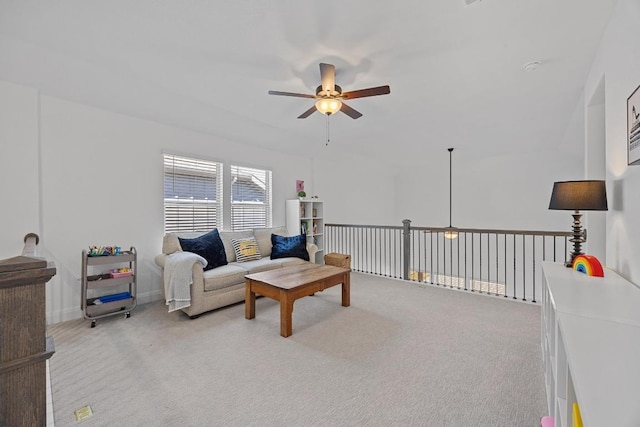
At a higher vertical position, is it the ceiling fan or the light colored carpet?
the ceiling fan

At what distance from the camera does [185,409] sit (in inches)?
68.4

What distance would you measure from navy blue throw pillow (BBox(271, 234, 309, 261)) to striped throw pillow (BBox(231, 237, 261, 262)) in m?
0.30

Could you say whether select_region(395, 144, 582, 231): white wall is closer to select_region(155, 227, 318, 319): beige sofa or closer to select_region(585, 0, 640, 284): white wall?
select_region(585, 0, 640, 284): white wall

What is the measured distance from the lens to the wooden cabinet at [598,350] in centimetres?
64

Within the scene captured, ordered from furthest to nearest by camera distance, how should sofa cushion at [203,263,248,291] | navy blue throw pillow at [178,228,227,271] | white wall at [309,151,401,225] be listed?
white wall at [309,151,401,225], navy blue throw pillow at [178,228,227,271], sofa cushion at [203,263,248,291]

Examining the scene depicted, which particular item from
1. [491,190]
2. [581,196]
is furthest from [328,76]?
[491,190]

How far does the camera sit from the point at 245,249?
167 inches

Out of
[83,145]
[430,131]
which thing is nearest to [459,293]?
[430,131]

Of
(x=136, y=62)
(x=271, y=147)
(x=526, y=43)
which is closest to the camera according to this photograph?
(x=526, y=43)

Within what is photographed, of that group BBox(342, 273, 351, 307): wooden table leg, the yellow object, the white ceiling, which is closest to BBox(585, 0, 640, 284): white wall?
the white ceiling

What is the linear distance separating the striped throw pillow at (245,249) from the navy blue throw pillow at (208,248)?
0.90ft

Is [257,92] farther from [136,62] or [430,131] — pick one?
[430,131]

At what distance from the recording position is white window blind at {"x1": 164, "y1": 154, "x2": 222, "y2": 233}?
13.1ft

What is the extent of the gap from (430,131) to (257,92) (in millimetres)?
2971
